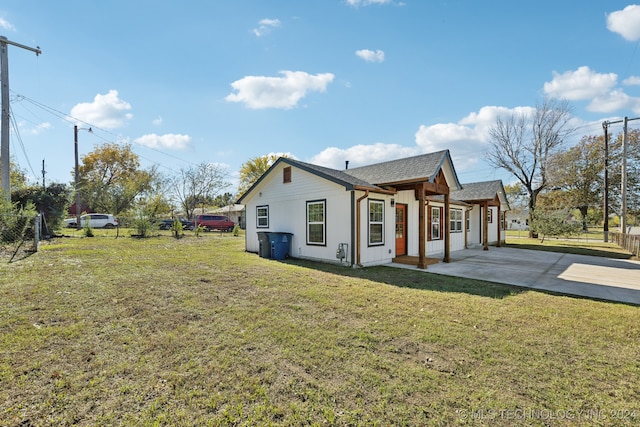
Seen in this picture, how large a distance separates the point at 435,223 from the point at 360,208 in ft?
17.4

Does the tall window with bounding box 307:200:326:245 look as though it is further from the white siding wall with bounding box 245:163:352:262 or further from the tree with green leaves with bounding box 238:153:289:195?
the tree with green leaves with bounding box 238:153:289:195

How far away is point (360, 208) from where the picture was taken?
29.0ft

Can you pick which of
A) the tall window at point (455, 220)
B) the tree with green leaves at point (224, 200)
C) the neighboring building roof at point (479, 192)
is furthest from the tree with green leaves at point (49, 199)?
the tree with green leaves at point (224, 200)

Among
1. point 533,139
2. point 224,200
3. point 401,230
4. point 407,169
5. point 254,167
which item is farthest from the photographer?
point 224,200

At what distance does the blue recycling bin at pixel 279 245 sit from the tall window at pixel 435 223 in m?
6.23

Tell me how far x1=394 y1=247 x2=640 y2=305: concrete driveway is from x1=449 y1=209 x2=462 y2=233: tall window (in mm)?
3308

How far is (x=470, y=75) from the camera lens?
11227 millimetres

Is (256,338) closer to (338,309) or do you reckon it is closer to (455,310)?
(338,309)

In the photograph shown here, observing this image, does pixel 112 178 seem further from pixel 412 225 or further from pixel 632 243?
pixel 632 243

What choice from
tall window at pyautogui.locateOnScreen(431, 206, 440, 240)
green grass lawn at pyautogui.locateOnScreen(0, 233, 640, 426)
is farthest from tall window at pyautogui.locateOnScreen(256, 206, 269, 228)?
tall window at pyautogui.locateOnScreen(431, 206, 440, 240)

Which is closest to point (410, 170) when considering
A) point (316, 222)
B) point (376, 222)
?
point (376, 222)

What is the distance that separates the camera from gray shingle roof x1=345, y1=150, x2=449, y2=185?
9.02 metres

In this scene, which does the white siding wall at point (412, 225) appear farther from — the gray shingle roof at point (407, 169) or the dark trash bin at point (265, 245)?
the dark trash bin at point (265, 245)

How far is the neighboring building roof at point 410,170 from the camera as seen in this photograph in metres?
8.97
